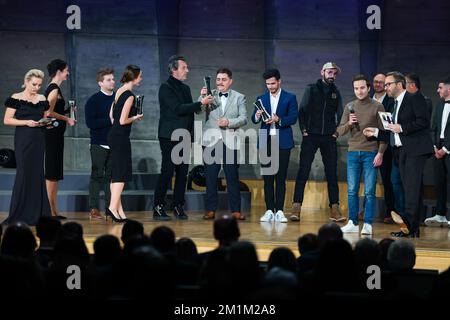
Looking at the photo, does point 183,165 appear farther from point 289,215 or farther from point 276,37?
point 276,37

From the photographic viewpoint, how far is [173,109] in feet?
28.3

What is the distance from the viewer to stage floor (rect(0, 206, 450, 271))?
22.7 ft

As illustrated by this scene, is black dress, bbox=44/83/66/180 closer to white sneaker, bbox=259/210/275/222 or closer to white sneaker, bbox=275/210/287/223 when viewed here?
white sneaker, bbox=259/210/275/222

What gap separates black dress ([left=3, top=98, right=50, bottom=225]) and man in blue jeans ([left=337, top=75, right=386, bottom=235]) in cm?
276

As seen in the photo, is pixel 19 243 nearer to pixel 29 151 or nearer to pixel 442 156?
pixel 29 151

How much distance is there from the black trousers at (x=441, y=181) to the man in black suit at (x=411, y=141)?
1263mm

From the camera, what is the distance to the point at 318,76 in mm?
10852

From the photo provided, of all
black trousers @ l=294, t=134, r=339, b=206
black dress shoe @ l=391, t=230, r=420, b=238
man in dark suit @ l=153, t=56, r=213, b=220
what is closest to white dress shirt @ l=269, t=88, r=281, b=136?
black trousers @ l=294, t=134, r=339, b=206

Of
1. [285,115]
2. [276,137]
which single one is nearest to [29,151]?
[276,137]

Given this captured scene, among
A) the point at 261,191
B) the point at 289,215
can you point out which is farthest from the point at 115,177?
the point at 261,191

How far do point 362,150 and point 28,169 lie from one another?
9.87ft

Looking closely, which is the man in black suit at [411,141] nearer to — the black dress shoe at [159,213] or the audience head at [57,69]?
the black dress shoe at [159,213]

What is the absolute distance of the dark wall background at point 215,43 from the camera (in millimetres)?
10734

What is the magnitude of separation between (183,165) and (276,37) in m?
2.95
